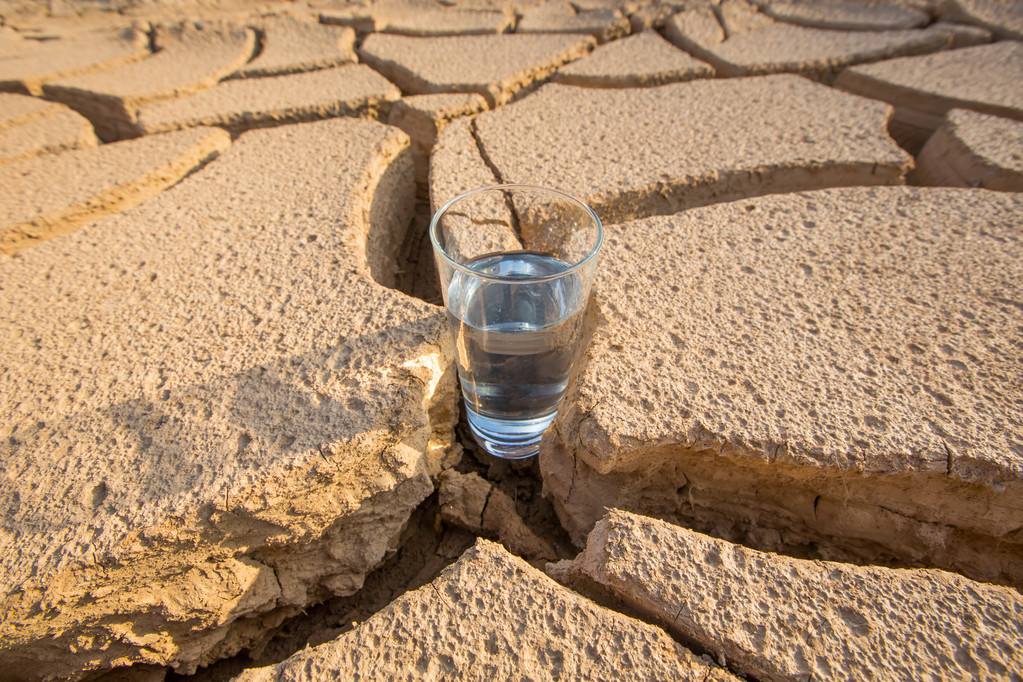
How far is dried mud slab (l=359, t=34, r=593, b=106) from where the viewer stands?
1823 millimetres

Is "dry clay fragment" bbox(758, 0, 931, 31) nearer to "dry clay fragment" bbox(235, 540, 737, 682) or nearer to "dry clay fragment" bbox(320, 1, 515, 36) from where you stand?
"dry clay fragment" bbox(320, 1, 515, 36)

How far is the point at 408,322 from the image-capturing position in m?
1.04

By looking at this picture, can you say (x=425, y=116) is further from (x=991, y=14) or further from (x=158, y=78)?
(x=991, y=14)

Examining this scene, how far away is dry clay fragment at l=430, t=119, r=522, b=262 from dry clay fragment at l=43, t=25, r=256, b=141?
856 mm

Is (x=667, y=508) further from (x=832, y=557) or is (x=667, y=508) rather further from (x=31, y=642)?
(x=31, y=642)

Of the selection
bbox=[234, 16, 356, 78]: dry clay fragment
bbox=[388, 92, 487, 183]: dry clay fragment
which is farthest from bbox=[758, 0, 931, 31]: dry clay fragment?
bbox=[234, 16, 356, 78]: dry clay fragment

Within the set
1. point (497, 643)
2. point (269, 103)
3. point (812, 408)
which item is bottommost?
point (497, 643)

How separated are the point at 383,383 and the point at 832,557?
69 cm

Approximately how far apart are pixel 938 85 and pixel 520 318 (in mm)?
1519

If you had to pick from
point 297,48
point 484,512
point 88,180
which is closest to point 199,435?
point 484,512

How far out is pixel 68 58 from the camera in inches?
79.3

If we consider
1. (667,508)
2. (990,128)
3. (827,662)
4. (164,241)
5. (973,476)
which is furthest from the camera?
(990,128)

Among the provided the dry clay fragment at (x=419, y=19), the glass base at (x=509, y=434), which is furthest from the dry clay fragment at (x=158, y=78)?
the glass base at (x=509, y=434)

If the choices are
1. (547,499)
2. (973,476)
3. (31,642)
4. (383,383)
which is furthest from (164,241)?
(973,476)
